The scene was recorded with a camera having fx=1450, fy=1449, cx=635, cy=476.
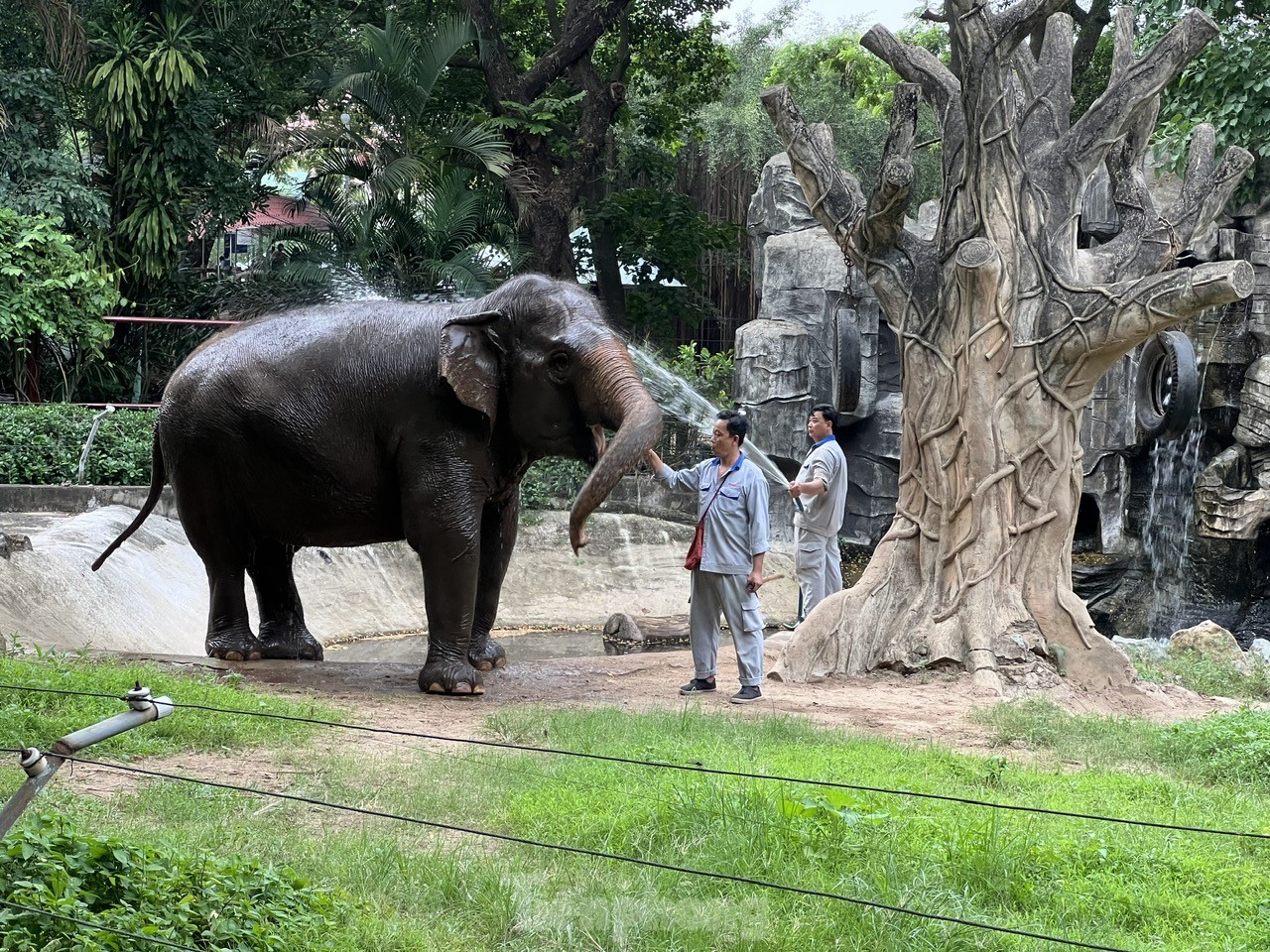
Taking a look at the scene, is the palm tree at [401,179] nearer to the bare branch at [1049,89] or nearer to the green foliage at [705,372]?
the green foliage at [705,372]

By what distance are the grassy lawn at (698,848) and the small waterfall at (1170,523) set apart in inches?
452

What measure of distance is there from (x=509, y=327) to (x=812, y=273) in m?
11.3

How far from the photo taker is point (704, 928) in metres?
4.29

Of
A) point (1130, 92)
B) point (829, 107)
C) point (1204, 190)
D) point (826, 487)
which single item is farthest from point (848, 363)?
point (829, 107)

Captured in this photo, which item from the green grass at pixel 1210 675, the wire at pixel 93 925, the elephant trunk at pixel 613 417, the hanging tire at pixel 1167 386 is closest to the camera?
the wire at pixel 93 925

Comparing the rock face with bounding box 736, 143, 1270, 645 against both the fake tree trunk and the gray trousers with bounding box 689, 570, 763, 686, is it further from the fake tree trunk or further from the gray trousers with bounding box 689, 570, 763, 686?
the gray trousers with bounding box 689, 570, 763, 686

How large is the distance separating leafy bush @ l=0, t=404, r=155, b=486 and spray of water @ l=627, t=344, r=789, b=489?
6258 millimetres

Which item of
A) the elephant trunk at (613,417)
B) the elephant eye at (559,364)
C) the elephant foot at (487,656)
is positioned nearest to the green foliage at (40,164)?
the elephant foot at (487,656)

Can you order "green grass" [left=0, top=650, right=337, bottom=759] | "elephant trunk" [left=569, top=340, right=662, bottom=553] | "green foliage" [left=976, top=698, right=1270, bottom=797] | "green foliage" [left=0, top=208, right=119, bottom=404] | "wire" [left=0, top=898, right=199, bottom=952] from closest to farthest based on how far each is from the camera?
"wire" [left=0, top=898, right=199, bottom=952], "green grass" [left=0, top=650, right=337, bottom=759], "green foliage" [left=976, top=698, right=1270, bottom=797], "elephant trunk" [left=569, top=340, right=662, bottom=553], "green foliage" [left=0, top=208, right=119, bottom=404]

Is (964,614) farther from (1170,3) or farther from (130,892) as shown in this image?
(1170,3)

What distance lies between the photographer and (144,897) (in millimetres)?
3830

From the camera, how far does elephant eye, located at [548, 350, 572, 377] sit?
8219 millimetres

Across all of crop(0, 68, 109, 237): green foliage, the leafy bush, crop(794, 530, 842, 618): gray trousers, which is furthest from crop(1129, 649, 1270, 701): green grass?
crop(0, 68, 109, 237): green foliage

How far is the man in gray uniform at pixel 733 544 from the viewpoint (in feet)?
27.9
